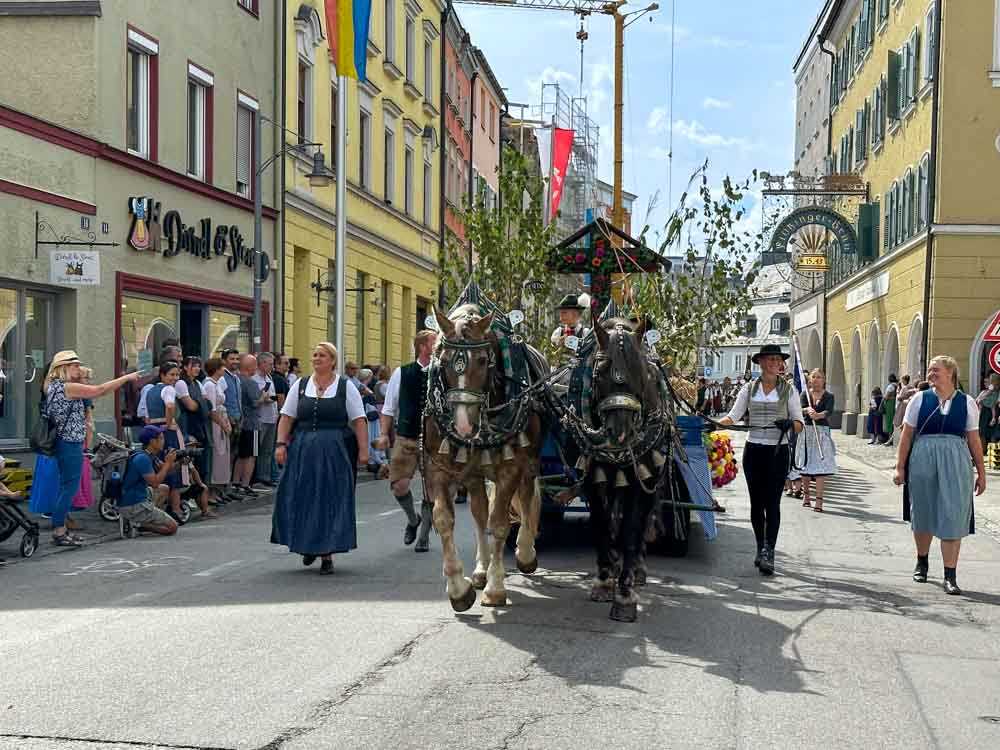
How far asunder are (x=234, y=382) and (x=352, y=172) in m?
14.3

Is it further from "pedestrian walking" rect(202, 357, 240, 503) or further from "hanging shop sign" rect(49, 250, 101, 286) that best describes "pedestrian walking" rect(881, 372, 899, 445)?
"hanging shop sign" rect(49, 250, 101, 286)

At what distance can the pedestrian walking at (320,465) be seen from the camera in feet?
31.9

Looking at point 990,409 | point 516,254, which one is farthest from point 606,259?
point 990,409

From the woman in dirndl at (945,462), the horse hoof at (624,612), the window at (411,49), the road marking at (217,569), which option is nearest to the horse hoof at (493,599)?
the horse hoof at (624,612)

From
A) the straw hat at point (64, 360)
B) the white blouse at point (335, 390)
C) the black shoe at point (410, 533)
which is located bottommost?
the black shoe at point (410, 533)

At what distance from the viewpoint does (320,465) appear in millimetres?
9828

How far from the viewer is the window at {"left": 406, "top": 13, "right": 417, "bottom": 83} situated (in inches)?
1383

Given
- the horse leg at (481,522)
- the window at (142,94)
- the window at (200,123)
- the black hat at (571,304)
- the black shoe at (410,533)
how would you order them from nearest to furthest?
1. the horse leg at (481,522)
2. the black shoe at (410,533)
3. the black hat at (571,304)
4. the window at (142,94)
5. the window at (200,123)

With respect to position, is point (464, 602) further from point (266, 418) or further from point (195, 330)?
point (195, 330)

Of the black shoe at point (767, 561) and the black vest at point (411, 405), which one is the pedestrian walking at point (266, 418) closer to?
the black vest at point (411, 405)

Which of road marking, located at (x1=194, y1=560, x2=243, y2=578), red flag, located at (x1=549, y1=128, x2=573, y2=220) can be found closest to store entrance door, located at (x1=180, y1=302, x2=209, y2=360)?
road marking, located at (x1=194, y1=560, x2=243, y2=578)

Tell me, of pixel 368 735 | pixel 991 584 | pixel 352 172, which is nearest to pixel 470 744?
pixel 368 735

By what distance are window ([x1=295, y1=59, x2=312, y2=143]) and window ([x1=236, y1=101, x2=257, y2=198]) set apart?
2.40 metres

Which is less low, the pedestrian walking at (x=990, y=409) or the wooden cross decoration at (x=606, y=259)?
the wooden cross decoration at (x=606, y=259)
